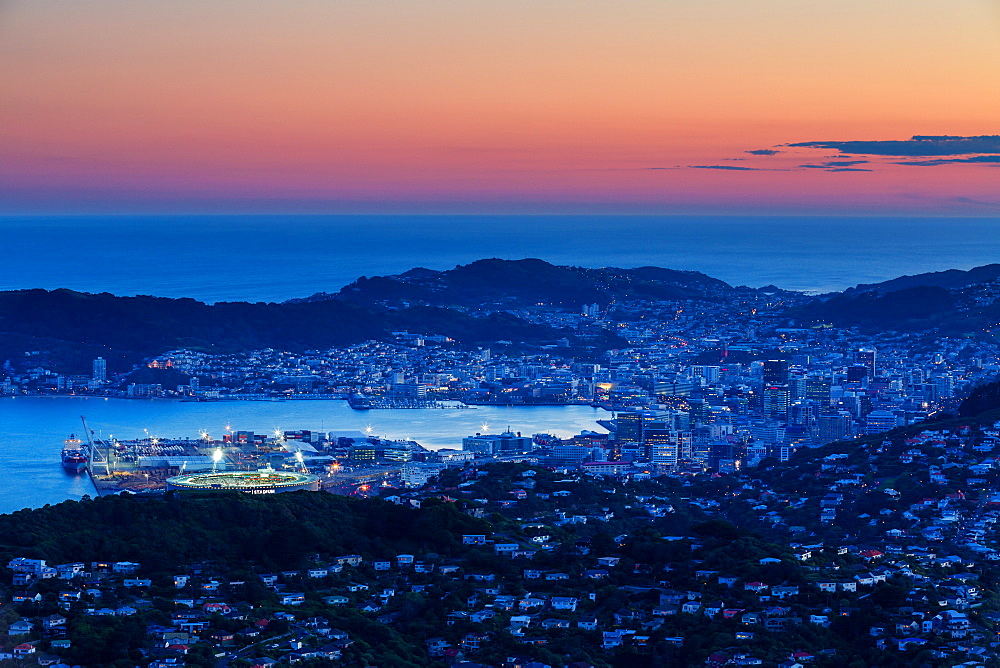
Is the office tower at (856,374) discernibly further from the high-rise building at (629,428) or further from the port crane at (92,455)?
the port crane at (92,455)

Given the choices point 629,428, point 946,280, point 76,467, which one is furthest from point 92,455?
point 946,280

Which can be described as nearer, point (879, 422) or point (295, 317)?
point (879, 422)

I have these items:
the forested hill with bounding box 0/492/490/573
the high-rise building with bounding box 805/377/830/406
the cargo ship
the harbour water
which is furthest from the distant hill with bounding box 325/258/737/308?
the forested hill with bounding box 0/492/490/573

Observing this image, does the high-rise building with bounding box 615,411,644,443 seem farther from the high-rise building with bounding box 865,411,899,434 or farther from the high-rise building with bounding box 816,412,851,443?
the high-rise building with bounding box 865,411,899,434

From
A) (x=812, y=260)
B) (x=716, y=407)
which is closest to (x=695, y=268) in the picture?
(x=812, y=260)

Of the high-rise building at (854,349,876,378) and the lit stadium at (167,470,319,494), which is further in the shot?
the high-rise building at (854,349,876,378)

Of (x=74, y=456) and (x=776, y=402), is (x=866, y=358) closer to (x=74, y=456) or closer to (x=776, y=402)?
(x=776, y=402)
